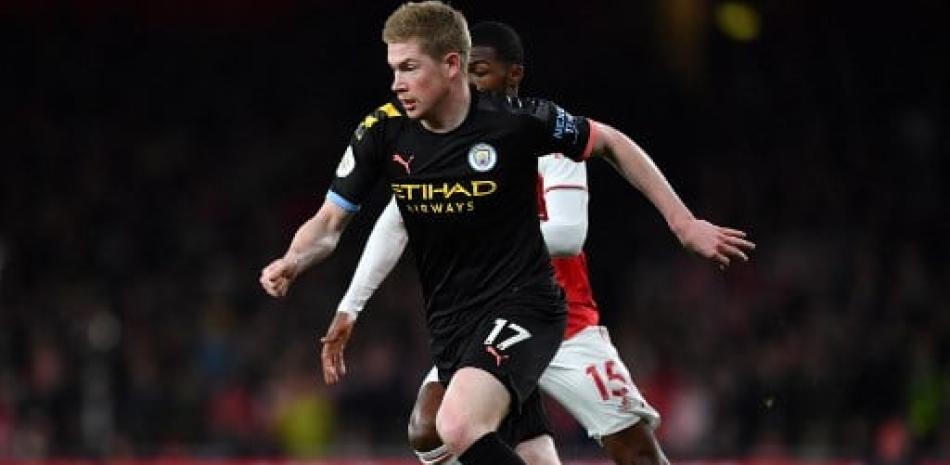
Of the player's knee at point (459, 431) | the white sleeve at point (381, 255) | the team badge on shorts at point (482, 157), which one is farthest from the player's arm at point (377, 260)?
the player's knee at point (459, 431)

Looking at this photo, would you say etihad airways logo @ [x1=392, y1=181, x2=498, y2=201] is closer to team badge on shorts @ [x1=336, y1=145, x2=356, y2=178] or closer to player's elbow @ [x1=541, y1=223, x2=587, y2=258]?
team badge on shorts @ [x1=336, y1=145, x2=356, y2=178]

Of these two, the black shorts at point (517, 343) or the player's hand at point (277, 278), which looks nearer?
the player's hand at point (277, 278)

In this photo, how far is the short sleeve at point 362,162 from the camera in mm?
6156

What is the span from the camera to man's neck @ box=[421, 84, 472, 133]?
20.0 ft

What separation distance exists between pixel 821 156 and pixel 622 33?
2.14 metres

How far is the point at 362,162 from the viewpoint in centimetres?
618

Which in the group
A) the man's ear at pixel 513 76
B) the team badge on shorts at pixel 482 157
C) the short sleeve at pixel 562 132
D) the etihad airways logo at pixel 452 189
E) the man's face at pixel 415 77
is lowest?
the etihad airways logo at pixel 452 189

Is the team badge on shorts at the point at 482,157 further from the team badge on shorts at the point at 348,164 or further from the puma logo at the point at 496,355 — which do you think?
the puma logo at the point at 496,355

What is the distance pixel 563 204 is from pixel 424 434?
99 centimetres

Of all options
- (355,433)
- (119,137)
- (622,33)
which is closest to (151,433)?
(355,433)

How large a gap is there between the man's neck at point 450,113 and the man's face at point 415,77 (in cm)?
7

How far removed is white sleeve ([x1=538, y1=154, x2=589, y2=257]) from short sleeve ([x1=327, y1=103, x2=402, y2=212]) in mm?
753

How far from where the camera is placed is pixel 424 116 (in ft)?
19.8

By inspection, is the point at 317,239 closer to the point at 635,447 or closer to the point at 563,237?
the point at 563,237
